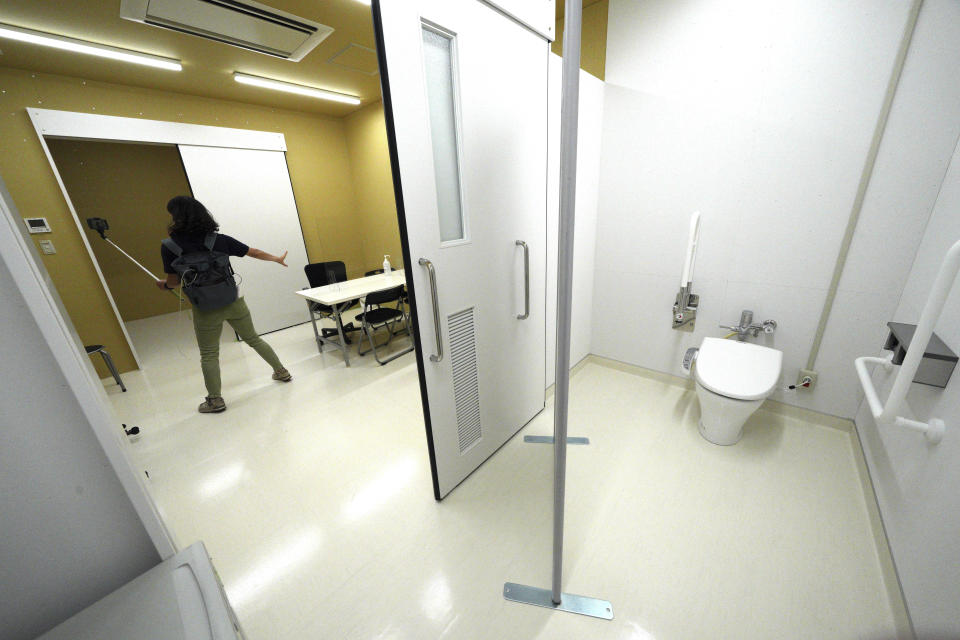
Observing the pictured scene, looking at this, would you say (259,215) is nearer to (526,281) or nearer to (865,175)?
(526,281)

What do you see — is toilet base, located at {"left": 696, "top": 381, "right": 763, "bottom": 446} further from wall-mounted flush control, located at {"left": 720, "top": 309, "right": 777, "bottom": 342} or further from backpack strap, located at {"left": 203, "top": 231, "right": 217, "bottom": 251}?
backpack strap, located at {"left": 203, "top": 231, "right": 217, "bottom": 251}

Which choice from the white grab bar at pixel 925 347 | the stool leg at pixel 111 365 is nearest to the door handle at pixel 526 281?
the white grab bar at pixel 925 347

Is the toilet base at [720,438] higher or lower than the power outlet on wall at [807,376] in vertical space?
lower

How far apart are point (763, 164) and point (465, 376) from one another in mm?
2044

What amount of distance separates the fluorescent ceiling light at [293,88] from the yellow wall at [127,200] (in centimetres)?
209

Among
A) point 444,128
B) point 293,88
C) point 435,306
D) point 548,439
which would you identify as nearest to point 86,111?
point 293,88

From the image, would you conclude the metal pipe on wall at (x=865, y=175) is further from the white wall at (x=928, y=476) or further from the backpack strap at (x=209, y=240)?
the backpack strap at (x=209, y=240)

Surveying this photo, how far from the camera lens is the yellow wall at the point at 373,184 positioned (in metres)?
4.44

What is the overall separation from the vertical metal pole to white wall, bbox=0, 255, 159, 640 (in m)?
0.98

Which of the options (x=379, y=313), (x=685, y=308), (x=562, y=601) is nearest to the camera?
(x=562, y=601)

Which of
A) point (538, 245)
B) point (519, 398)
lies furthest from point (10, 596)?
point (538, 245)

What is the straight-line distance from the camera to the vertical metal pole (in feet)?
A: 2.34

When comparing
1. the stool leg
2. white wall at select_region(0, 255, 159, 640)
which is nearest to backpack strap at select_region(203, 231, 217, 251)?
the stool leg

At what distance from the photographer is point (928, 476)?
1.14 metres
